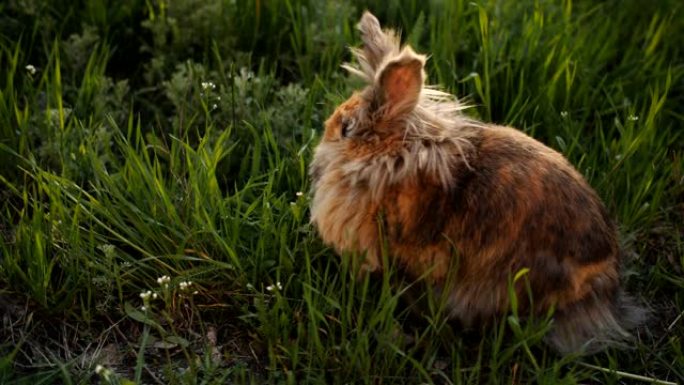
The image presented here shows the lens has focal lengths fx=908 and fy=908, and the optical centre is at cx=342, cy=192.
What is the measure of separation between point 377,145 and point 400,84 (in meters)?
0.23

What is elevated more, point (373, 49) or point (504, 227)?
point (373, 49)

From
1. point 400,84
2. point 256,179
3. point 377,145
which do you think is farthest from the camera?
point 256,179

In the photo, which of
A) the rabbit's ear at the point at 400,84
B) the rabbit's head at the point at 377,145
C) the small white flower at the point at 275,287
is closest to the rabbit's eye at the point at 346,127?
the rabbit's head at the point at 377,145

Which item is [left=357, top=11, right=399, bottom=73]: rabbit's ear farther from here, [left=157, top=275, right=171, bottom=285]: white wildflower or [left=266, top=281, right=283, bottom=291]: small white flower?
[left=157, top=275, right=171, bottom=285]: white wildflower

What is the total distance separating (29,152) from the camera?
342 centimetres

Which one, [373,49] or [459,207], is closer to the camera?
[459,207]

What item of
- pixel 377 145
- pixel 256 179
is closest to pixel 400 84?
pixel 377 145

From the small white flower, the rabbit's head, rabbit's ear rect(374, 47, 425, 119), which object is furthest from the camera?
the small white flower

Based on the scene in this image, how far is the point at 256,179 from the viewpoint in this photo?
338 centimetres

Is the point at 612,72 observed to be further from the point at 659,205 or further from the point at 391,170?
the point at 391,170

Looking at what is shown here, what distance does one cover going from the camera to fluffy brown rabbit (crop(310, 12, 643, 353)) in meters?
2.77

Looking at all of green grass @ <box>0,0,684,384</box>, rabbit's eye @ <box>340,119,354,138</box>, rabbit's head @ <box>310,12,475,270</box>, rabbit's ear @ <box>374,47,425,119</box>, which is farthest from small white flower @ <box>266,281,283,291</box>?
rabbit's ear @ <box>374,47,425,119</box>

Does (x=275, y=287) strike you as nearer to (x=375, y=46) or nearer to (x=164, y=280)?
(x=164, y=280)

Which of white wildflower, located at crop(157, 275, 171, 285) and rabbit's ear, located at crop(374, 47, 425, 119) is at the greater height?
rabbit's ear, located at crop(374, 47, 425, 119)
